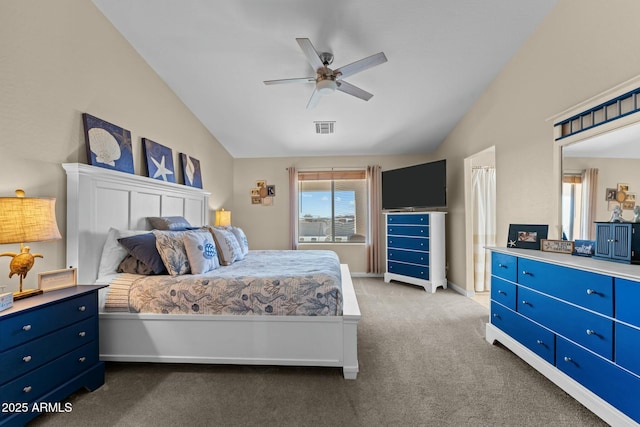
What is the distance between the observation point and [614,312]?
1506 mm

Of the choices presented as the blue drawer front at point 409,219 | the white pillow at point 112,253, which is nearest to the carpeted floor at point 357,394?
the white pillow at point 112,253

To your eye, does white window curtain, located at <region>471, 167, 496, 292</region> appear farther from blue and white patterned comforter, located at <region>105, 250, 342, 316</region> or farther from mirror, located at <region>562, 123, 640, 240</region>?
blue and white patterned comforter, located at <region>105, 250, 342, 316</region>

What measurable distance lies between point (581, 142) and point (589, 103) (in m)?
0.29

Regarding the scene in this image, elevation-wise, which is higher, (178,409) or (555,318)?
(555,318)

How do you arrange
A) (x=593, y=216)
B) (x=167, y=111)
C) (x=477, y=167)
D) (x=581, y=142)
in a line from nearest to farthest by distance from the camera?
(x=593, y=216)
(x=581, y=142)
(x=167, y=111)
(x=477, y=167)

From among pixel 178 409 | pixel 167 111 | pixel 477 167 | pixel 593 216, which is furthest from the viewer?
pixel 477 167

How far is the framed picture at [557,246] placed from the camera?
2189 millimetres

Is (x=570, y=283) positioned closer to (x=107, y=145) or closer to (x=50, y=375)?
(x=50, y=375)

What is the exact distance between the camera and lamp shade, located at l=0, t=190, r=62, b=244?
4.92 feet

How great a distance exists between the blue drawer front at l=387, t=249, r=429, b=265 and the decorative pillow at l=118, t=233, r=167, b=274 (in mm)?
3596

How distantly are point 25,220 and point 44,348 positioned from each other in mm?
735

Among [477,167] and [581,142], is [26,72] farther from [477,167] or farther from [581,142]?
[477,167]

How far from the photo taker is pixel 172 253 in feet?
7.34

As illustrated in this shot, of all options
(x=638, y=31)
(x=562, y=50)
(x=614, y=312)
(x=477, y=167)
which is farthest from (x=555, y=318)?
(x=477, y=167)
